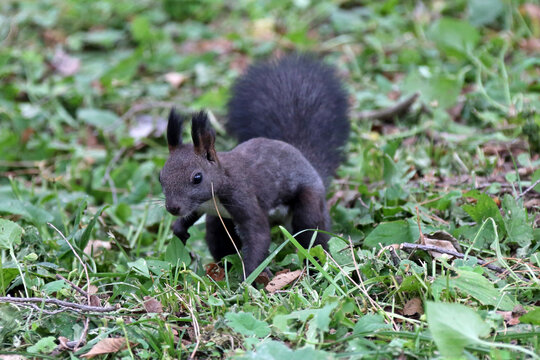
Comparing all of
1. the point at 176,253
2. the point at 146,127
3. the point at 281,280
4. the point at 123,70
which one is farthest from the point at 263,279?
the point at 123,70

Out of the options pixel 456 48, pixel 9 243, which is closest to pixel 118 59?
pixel 456 48

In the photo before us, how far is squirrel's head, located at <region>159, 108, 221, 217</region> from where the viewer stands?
7.97ft

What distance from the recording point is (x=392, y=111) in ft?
13.8

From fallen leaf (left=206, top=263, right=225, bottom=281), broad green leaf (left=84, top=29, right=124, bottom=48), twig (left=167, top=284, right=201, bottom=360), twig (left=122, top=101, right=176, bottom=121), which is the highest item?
broad green leaf (left=84, top=29, right=124, bottom=48)

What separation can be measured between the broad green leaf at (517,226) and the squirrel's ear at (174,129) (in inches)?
49.7

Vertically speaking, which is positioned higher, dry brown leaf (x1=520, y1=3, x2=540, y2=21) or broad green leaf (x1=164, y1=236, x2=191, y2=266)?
dry brown leaf (x1=520, y1=3, x2=540, y2=21)

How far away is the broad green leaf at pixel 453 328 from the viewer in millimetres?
1822

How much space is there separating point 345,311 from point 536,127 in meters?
1.83

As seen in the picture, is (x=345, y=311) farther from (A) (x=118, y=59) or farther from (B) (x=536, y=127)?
(A) (x=118, y=59)

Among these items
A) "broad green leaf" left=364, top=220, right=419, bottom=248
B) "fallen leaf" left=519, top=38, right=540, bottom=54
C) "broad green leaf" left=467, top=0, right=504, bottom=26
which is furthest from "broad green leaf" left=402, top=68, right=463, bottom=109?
"broad green leaf" left=364, top=220, right=419, bottom=248

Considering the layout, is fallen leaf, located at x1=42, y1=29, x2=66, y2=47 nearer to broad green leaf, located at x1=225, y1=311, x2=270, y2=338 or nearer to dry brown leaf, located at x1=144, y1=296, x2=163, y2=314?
dry brown leaf, located at x1=144, y1=296, x2=163, y2=314

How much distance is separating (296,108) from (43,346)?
1576 mm

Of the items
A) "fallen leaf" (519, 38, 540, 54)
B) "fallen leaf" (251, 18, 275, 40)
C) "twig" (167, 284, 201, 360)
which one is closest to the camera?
"twig" (167, 284, 201, 360)

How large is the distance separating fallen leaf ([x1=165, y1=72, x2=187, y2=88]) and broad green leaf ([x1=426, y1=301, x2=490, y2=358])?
3.51 metres
